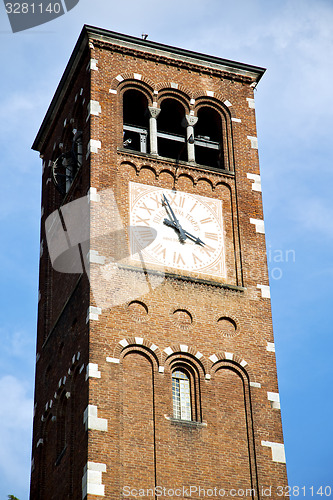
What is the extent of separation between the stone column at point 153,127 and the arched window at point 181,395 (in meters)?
8.65

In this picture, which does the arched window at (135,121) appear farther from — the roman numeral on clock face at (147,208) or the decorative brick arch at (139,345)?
the decorative brick arch at (139,345)

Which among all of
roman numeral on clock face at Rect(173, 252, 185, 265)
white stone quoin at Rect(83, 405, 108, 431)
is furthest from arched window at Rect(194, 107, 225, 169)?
white stone quoin at Rect(83, 405, 108, 431)

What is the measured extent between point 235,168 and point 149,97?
409 cm

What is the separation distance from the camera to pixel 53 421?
42.0m

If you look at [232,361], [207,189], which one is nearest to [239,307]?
[232,361]

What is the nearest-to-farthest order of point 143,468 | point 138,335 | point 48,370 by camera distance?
point 143,468 → point 138,335 → point 48,370

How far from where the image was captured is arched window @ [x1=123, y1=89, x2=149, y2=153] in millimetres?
45531

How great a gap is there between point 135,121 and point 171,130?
137 centimetres

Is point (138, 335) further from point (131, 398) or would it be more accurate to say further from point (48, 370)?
point (48, 370)

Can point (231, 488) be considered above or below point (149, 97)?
below

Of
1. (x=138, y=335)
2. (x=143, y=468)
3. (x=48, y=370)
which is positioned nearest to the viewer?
(x=143, y=468)

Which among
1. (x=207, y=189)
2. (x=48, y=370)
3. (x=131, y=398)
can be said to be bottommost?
(x=131, y=398)

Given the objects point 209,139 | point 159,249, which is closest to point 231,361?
point 159,249

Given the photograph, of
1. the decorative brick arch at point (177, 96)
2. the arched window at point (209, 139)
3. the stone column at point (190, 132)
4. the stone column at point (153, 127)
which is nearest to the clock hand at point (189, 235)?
the stone column at point (153, 127)
